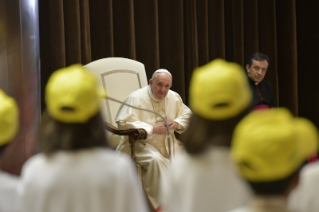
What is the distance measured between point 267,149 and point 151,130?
Result: 306 cm

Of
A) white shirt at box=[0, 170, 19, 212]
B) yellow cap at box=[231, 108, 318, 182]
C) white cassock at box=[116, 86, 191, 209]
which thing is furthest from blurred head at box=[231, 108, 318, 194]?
white cassock at box=[116, 86, 191, 209]

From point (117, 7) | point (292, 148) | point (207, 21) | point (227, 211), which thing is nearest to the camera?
point (292, 148)

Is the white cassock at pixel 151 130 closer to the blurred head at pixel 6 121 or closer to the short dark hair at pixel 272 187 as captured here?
the blurred head at pixel 6 121

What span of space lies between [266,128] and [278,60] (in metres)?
5.53

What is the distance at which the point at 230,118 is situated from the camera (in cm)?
168

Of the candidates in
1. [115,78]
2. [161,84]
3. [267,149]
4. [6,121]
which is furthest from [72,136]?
[115,78]

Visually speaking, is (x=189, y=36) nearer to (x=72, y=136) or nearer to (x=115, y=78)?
(x=115, y=78)

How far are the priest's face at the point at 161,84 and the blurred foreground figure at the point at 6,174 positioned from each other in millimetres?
2728

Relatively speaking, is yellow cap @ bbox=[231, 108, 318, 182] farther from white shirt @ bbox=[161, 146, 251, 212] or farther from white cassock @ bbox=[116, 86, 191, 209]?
white cassock @ bbox=[116, 86, 191, 209]

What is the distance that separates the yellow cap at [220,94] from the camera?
167 centimetres

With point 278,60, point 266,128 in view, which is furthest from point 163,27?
point 266,128

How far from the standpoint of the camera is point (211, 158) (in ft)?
5.44

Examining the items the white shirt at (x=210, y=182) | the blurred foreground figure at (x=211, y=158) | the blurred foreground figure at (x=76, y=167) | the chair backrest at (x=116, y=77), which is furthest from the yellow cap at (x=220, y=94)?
the chair backrest at (x=116, y=77)

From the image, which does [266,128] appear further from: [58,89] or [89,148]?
[58,89]
